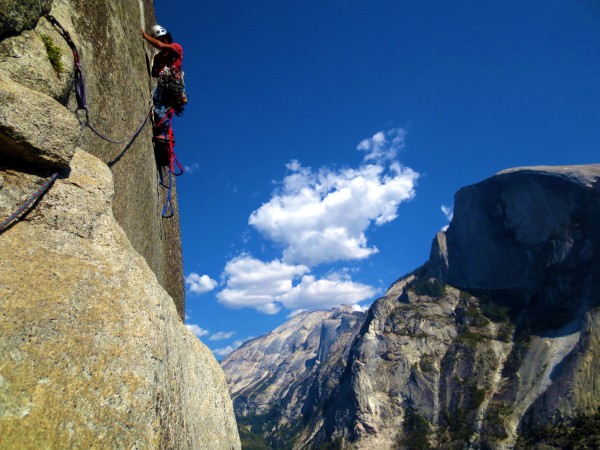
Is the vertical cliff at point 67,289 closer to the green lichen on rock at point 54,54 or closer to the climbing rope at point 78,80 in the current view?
the green lichen on rock at point 54,54

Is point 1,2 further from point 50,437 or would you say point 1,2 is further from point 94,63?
point 50,437

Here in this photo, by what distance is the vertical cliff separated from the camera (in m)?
4.25

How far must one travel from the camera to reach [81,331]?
4801 millimetres

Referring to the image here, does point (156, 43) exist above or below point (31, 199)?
above

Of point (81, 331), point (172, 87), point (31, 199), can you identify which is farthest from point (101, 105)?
point (81, 331)

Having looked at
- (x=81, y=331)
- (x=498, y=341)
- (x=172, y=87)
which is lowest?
(x=81, y=331)

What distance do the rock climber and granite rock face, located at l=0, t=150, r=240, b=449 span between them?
18.6 feet

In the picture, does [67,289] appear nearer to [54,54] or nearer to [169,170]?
[54,54]

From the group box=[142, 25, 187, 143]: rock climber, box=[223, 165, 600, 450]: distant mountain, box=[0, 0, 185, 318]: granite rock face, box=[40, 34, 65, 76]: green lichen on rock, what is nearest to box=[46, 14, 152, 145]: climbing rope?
box=[0, 0, 185, 318]: granite rock face

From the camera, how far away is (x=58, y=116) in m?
5.54

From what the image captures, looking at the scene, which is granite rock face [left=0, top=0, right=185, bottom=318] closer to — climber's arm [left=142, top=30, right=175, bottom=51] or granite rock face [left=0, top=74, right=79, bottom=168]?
granite rock face [left=0, top=74, right=79, bottom=168]

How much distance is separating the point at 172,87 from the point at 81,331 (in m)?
9.12

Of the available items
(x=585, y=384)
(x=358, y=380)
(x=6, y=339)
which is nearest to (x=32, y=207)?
(x=6, y=339)

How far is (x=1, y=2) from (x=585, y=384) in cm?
13269
